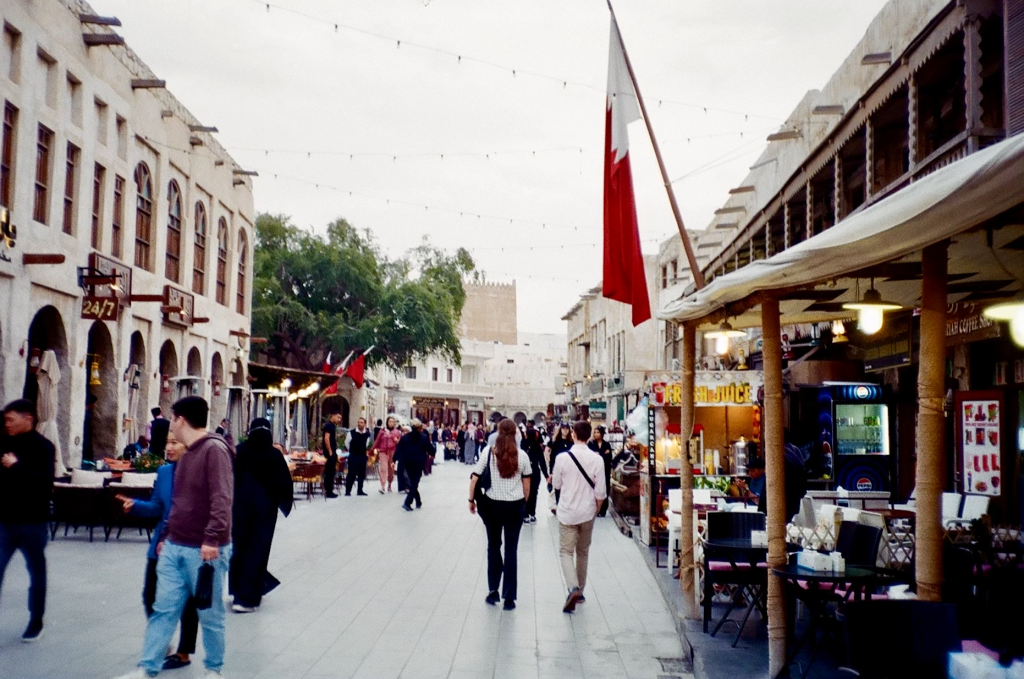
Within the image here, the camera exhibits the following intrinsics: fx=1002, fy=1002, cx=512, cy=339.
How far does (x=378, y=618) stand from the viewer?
8.98 meters

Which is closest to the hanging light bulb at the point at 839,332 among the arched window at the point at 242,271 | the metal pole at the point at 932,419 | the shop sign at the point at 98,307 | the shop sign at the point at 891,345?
the shop sign at the point at 891,345

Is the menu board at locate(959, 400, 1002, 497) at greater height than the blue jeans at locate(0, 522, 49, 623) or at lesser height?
greater

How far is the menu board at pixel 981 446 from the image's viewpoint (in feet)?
37.7

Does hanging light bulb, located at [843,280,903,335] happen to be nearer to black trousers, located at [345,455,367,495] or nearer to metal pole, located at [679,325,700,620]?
metal pole, located at [679,325,700,620]

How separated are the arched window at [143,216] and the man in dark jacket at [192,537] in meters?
16.6

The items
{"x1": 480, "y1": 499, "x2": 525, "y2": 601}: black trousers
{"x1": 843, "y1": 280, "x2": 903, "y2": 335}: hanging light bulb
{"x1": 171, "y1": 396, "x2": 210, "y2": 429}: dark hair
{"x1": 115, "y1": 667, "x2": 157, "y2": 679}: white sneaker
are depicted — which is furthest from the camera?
{"x1": 480, "y1": 499, "x2": 525, "y2": 601}: black trousers

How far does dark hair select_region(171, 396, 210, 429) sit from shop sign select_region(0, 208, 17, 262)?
1013 centimetres

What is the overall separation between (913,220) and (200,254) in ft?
79.9

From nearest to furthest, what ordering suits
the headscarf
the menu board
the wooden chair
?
the headscarf < the menu board < the wooden chair

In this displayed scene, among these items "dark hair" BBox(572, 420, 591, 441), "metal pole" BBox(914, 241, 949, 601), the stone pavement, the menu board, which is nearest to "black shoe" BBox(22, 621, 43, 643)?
the stone pavement

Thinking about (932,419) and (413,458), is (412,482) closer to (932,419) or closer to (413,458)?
(413,458)

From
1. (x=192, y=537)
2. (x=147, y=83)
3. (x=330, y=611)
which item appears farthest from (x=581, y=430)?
(x=147, y=83)

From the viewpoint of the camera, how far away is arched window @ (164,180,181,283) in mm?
23938

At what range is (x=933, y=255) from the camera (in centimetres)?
555
